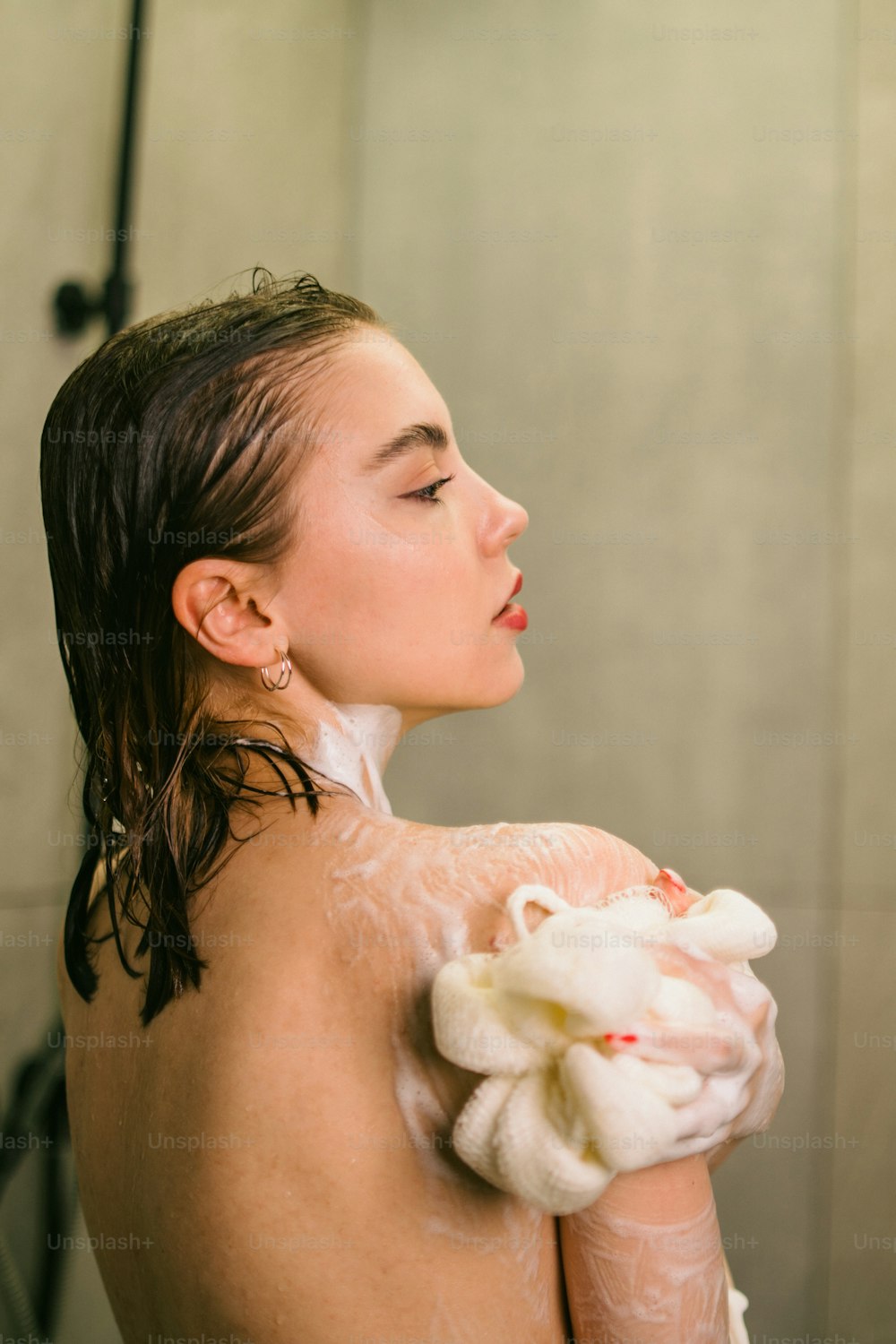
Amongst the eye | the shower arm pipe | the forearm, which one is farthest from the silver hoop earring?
the shower arm pipe

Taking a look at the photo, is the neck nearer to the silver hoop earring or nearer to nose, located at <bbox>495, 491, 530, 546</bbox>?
the silver hoop earring

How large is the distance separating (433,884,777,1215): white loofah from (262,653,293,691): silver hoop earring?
0.87 ft

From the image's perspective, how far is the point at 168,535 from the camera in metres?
0.73

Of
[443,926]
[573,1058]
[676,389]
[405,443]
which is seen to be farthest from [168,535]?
[676,389]

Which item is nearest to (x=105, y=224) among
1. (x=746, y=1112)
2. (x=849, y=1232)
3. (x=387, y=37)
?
(x=387, y=37)

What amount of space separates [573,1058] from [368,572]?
363 mm

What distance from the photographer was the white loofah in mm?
489

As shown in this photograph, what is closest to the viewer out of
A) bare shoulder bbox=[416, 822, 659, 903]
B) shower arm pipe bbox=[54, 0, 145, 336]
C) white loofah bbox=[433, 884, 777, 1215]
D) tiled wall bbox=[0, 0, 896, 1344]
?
white loofah bbox=[433, 884, 777, 1215]

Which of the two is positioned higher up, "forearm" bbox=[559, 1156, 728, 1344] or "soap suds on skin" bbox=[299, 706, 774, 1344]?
"soap suds on skin" bbox=[299, 706, 774, 1344]

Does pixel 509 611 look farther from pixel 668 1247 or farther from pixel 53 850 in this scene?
pixel 53 850

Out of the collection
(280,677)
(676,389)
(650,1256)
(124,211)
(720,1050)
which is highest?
(124,211)

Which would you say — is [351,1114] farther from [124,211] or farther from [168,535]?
[124,211]

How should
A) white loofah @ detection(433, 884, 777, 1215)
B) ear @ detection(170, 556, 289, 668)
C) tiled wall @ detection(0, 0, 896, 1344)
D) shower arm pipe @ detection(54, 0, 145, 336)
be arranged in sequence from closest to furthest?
white loofah @ detection(433, 884, 777, 1215)
ear @ detection(170, 556, 289, 668)
shower arm pipe @ detection(54, 0, 145, 336)
tiled wall @ detection(0, 0, 896, 1344)

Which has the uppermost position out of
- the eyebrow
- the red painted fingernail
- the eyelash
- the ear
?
the eyebrow
